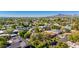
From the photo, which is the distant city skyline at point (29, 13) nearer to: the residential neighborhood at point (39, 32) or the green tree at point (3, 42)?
the residential neighborhood at point (39, 32)

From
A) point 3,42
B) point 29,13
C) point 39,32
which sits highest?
point 29,13

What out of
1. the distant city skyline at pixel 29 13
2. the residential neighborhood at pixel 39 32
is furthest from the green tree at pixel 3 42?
the distant city skyline at pixel 29 13

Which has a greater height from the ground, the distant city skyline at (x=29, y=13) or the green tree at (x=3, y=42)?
the distant city skyline at (x=29, y=13)

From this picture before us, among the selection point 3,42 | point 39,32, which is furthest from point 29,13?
point 3,42

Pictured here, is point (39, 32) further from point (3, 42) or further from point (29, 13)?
point (3, 42)

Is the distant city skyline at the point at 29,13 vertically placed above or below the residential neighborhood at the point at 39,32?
above

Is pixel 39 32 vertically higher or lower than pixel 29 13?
lower

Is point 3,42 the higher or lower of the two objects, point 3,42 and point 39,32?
the lower
